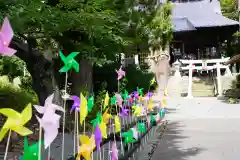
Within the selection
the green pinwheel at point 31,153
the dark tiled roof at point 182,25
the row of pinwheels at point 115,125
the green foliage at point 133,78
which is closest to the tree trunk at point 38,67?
the row of pinwheels at point 115,125

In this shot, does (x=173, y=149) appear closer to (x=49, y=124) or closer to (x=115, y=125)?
(x=115, y=125)

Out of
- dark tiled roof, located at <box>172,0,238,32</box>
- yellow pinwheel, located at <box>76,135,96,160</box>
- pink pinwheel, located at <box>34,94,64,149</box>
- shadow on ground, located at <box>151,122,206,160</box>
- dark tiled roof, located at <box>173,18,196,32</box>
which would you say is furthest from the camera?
dark tiled roof, located at <box>172,0,238,32</box>

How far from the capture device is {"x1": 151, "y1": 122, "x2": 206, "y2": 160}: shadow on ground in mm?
6566

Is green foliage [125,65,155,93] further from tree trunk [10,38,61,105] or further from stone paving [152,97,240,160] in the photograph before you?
tree trunk [10,38,61,105]

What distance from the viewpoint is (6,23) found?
81.4 inches

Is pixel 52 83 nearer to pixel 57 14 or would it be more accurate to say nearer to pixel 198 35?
pixel 57 14

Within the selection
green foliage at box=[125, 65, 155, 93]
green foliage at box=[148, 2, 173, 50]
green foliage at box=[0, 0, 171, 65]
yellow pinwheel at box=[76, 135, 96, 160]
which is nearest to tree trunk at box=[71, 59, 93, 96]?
green foliage at box=[0, 0, 171, 65]

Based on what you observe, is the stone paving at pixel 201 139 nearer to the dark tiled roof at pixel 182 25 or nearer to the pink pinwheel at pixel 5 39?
the pink pinwheel at pixel 5 39

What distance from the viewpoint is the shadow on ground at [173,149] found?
657 cm

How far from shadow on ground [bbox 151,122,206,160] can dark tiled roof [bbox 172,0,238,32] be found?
1806 centimetres

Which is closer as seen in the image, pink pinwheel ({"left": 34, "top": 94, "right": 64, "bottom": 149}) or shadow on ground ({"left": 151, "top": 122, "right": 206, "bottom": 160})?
pink pinwheel ({"left": 34, "top": 94, "right": 64, "bottom": 149})

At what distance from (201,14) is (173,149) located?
22981 mm

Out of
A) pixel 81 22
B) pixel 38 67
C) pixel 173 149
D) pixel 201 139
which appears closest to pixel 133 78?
pixel 201 139

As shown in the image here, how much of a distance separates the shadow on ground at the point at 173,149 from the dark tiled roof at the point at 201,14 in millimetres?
18064
